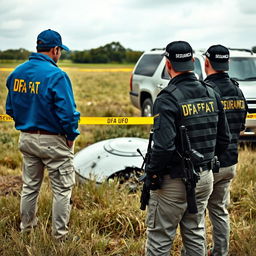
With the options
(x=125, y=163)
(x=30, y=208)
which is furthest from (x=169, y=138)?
(x=125, y=163)

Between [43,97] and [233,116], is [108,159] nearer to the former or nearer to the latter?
[43,97]

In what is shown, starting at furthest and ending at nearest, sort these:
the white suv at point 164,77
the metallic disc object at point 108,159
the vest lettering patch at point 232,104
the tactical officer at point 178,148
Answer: the white suv at point 164,77 → the metallic disc object at point 108,159 → the vest lettering patch at point 232,104 → the tactical officer at point 178,148

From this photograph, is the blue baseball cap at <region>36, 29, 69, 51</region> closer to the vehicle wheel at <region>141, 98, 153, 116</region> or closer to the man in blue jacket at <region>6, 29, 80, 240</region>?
the man in blue jacket at <region>6, 29, 80, 240</region>

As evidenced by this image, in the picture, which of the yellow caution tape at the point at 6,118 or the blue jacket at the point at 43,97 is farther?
the yellow caution tape at the point at 6,118

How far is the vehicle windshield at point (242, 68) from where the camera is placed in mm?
8422

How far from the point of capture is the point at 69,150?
3.88 meters

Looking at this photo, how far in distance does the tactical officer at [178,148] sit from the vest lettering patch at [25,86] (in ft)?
4.27

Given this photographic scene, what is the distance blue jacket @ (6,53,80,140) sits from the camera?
3611mm

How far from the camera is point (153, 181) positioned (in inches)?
114

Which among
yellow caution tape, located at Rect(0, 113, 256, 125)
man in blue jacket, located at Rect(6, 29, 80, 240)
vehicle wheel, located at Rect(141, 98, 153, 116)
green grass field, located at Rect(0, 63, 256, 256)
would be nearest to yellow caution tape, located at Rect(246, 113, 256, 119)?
green grass field, located at Rect(0, 63, 256, 256)

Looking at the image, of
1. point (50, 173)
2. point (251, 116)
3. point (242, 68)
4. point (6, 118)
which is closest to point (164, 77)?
point (242, 68)

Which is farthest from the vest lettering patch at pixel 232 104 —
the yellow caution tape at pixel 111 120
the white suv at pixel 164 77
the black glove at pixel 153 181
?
the white suv at pixel 164 77

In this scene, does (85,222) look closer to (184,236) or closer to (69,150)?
(69,150)

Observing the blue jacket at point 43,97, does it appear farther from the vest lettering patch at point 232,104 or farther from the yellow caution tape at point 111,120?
the yellow caution tape at point 111,120
